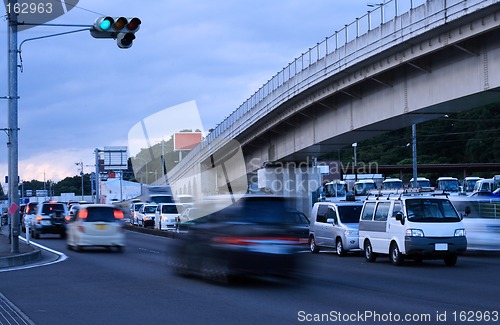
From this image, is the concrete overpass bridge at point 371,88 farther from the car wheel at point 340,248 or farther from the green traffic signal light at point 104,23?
the green traffic signal light at point 104,23

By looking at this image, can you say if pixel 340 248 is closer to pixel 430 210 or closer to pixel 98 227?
pixel 430 210

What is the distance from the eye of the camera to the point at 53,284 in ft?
55.4

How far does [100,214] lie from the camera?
93.7 feet

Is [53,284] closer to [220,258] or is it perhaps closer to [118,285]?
[118,285]

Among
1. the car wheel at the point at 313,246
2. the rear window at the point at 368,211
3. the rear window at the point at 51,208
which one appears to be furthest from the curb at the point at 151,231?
the rear window at the point at 368,211

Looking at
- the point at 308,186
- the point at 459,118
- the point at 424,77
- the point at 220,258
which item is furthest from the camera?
the point at 459,118

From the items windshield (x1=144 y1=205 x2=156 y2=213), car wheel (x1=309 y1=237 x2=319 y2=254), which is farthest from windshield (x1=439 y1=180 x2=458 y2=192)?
car wheel (x1=309 y1=237 x2=319 y2=254)

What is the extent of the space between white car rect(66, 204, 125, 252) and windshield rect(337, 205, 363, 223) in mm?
8433

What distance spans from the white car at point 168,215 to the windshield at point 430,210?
2436 cm

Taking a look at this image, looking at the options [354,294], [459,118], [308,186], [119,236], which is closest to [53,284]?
[354,294]

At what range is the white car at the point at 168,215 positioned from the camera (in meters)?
45.0

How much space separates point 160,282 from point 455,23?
12910mm

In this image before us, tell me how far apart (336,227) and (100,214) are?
352 inches

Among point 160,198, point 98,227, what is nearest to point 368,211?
point 98,227
